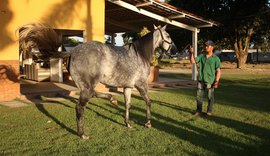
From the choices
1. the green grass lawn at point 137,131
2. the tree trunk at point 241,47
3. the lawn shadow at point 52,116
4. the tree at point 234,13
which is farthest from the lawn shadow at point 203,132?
the tree trunk at point 241,47

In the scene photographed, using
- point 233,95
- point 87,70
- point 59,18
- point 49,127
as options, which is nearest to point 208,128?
point 87,70

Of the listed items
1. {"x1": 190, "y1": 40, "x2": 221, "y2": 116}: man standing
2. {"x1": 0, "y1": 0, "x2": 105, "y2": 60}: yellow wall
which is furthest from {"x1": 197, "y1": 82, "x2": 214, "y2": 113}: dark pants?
{"x1": 0, "y1": 0, "x2": 105, "y2": 60}: yellow wall

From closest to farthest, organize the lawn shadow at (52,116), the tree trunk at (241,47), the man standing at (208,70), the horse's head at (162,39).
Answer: the lawn shadow at (52,116) < the horse's head at (162,39) < the man standing at (208,70) < the tree trunk at (241,47)

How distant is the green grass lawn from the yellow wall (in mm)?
2413

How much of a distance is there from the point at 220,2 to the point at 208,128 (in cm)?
2128

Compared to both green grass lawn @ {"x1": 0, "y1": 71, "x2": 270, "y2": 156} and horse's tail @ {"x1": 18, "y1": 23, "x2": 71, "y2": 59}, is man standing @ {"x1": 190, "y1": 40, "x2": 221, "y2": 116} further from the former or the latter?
horse's tail @ {"x1": 18, "y1": 23, "x2": 71, "y2": 59}

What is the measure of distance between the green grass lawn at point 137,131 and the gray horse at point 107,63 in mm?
529

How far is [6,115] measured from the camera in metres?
8.24

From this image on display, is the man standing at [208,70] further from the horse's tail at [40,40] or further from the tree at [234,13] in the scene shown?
the tree at [234,13]

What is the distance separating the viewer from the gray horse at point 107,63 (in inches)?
242

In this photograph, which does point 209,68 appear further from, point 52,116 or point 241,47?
point 241,47

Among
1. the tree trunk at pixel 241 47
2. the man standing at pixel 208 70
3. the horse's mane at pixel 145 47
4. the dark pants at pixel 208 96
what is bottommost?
the dark pants at pixel 208 96

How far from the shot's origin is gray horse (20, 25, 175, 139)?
6.16m

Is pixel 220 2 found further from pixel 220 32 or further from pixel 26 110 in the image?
pixel 26 110
